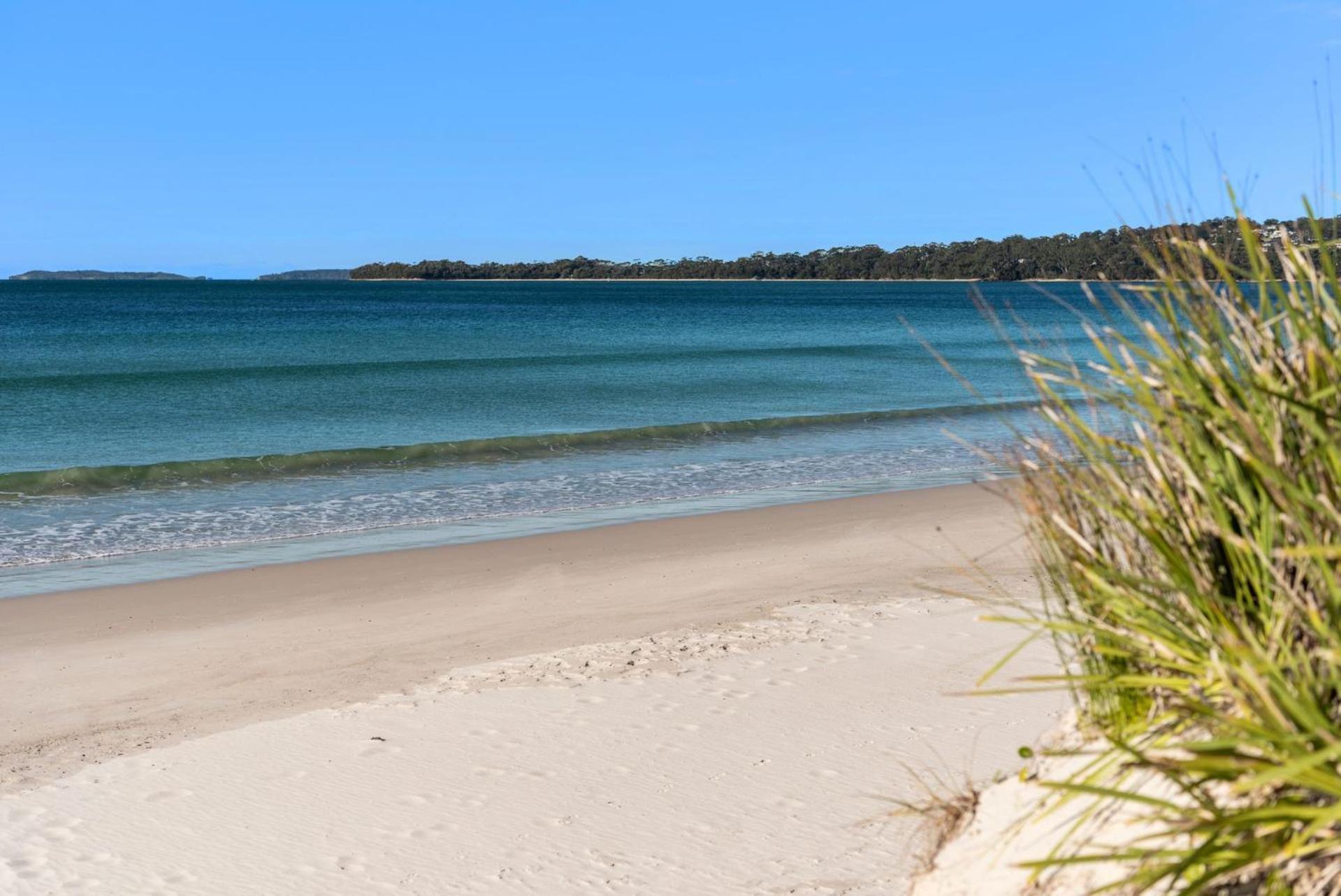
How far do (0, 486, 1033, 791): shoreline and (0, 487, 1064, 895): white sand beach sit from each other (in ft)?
0.10

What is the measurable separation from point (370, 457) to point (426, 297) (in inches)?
3659

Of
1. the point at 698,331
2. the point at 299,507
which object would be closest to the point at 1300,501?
the point at 299,507

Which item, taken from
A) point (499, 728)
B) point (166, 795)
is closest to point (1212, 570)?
point (499, 728)

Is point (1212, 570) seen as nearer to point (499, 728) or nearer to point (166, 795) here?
point (499, 728)

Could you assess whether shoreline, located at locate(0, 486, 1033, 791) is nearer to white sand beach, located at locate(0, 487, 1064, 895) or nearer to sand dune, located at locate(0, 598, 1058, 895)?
white sand beach, located at locate(0, 487, 1064, 895)

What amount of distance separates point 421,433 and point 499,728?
52.9 feet

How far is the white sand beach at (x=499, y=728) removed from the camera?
4484mm

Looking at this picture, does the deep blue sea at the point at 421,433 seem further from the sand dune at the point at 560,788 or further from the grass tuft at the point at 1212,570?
the sand dune at the point at 560,788

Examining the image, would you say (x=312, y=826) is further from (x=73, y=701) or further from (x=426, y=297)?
(x=426, y=297)

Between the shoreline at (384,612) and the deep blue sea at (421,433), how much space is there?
1.10 metres

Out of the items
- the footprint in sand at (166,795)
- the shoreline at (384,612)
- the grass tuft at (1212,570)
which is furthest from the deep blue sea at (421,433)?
the footprint in sand at (166,795)

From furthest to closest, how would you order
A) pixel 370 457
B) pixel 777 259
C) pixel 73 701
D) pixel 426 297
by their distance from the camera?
1. pixel 777 259
2. pixel 426 297
3. pixel 370 457
4. pixel 73 701

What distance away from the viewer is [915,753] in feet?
17.3

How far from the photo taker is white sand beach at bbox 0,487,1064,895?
14.7 feet
